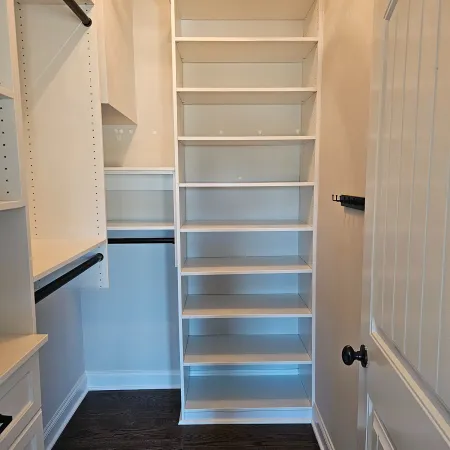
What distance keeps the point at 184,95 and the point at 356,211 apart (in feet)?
3.95

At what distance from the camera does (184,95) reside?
215cm

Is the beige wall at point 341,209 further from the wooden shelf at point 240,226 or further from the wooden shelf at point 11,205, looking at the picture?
the wooden shelf at point 11,205

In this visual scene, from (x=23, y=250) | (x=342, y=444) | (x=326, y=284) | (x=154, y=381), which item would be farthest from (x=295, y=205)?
(x=23, y=250)

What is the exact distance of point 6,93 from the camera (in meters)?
0.94

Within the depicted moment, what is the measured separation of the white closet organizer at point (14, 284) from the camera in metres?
0.94

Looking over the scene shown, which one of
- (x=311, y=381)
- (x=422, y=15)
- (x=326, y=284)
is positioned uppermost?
(x=422, y=15)

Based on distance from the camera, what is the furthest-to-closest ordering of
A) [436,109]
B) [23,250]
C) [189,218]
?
1. [189,218]
2. [23,250]
3. [436,109]

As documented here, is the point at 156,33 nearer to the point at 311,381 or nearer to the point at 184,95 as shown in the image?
the point at 184,95

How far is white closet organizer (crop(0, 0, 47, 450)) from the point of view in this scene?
937 millimetres

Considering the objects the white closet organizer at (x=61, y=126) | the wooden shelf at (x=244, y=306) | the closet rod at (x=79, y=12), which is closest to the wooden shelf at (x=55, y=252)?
the white closet organizer at (x=61, y=126)

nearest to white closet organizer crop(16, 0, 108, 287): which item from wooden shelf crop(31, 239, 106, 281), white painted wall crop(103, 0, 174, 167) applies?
wooden shelf crop(31, 239, 106, 281)

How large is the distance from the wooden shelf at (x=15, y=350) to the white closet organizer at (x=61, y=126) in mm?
487

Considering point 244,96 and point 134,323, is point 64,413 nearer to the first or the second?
point 134,323

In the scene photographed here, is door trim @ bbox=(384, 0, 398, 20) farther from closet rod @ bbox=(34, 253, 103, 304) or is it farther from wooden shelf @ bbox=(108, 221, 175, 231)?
wooden shelf @ bbox=(108, 221, 175, 231)
